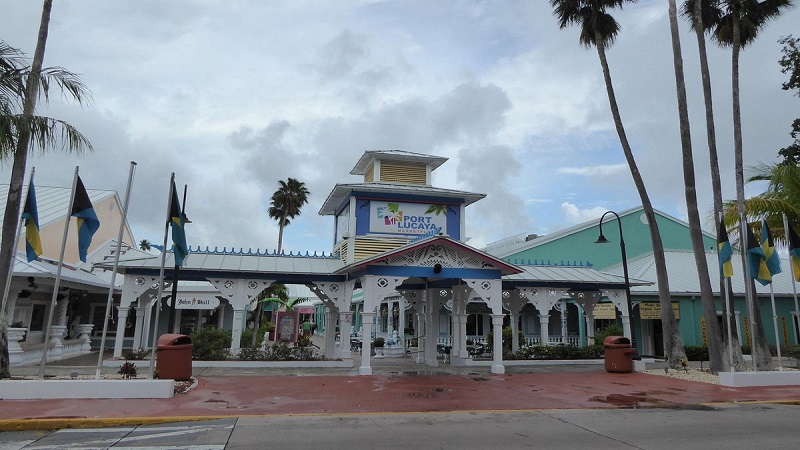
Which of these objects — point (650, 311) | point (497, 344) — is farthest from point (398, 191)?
point (650, 311)

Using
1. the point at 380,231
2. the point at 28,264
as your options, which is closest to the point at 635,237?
the point at 380,231

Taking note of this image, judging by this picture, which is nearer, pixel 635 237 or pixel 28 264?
pixel 28 264

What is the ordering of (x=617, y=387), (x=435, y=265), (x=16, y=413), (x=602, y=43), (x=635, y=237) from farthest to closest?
(x=635, y=237) < (x=602, y=43) < (x=435, y=265) < (x=617, y=387) < (x=16, y=413)

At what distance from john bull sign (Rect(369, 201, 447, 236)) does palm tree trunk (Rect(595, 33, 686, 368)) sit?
7565 millimetres

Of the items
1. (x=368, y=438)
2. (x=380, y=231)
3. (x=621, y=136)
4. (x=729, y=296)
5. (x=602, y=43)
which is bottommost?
(x=368, y=438)

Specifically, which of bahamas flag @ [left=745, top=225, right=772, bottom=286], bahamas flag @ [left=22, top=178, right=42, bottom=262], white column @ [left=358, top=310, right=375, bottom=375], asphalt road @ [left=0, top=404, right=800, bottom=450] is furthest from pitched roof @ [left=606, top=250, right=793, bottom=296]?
bahamas flag @ [left=22, top=178, right=42, bottom=262]

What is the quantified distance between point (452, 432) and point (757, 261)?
1232 centimetres

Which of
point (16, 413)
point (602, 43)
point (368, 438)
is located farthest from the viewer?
point (602, 43)

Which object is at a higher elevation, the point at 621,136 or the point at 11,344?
the point at 621,136

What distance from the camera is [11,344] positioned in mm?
17016

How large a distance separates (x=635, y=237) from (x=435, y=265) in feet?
64.2

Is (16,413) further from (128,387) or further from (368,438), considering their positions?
(368,438)

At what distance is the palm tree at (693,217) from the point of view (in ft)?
56.4

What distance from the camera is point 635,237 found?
31.5 m
